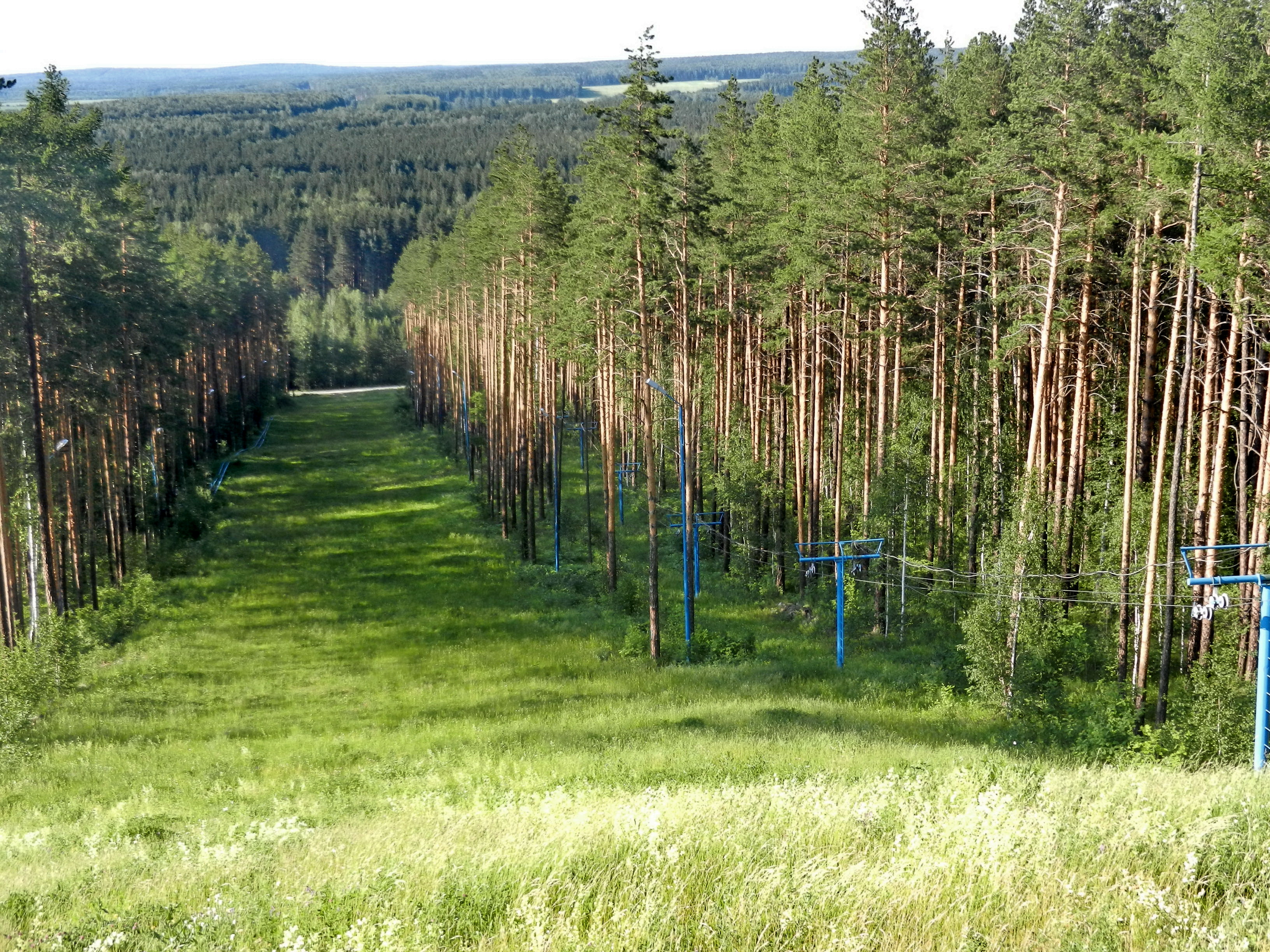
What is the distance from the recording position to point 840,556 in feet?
99.7

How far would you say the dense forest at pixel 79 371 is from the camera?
29.7 m

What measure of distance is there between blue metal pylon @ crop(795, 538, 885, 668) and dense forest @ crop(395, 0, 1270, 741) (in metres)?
0.64

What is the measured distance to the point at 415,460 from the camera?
7844cm

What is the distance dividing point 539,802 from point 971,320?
2972 cm

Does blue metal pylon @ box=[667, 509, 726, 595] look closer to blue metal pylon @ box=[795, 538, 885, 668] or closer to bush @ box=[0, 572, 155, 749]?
blue metal pylon @ box=[795, 538, 885, 668]

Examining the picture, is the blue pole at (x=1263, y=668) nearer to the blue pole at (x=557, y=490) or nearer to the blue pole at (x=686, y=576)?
the blue pole at (x=686, y=576)

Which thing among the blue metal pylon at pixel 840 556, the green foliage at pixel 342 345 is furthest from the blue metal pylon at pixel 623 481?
the green foliage at pixel 342 345

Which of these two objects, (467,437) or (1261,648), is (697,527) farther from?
(467,437)

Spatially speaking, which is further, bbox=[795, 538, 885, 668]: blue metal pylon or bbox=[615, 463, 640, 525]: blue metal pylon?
bbox=[615, 463, 640, 525]: blue metal pylon

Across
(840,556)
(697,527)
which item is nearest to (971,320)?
(840,556)

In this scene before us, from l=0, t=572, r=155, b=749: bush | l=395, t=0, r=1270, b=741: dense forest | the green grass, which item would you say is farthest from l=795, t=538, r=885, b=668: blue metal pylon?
l=0, t=572, r=155, b=749: bush

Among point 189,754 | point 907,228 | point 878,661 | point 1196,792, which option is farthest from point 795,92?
point 1196,792

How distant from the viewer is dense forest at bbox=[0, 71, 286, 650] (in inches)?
1171

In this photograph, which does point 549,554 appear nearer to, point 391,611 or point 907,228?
point 391,611
